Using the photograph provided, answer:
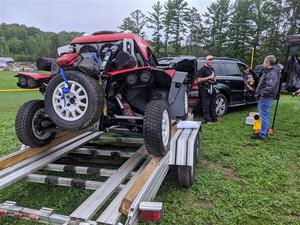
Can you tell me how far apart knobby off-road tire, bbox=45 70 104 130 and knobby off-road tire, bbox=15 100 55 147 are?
497 mm

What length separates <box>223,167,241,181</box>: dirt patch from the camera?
4.07 m

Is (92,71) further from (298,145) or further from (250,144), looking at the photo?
(298,145)

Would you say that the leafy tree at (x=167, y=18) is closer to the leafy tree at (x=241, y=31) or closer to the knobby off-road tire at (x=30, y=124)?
the leafy tree at (x=241, y=31)

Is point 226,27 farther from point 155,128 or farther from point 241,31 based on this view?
point 155,128

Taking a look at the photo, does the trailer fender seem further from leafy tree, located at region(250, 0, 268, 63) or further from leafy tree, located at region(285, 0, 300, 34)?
leafy tree, located at region(250, 0, 268, 63)

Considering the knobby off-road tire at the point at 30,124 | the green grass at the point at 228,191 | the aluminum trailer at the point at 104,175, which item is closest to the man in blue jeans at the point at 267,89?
the green grass at the point at 228,191

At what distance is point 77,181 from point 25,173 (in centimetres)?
54

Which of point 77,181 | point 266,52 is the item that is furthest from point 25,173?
point 266,52

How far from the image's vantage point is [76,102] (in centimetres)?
301

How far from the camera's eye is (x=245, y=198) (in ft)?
11.3

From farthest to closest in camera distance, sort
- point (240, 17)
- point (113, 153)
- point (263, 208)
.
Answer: point (240, 17)
point (113, 153)
point (263, 208)

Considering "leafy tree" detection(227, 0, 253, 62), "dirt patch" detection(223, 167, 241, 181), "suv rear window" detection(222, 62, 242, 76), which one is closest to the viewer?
"dirt patch" detection(223, 167, 241, 181)

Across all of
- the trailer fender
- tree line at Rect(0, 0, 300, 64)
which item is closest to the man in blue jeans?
the trailer fender

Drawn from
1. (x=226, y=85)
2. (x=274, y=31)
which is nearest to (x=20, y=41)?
(x=274, y=31)
